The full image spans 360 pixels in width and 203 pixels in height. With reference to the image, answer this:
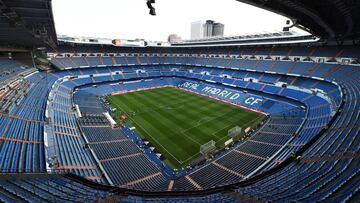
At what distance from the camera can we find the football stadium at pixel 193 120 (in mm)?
11312

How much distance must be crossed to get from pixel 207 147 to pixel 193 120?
8.75 meters

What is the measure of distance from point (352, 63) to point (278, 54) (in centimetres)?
1454

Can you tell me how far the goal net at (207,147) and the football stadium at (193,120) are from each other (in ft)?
0.43

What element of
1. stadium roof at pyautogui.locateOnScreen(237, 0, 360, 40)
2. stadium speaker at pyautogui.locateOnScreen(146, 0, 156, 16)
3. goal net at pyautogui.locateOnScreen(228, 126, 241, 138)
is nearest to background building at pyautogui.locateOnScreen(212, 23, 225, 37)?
goal net at pyautogui.locateOnScreen(228, 126, 241, 138)

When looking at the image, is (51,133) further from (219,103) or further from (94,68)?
(94,68)

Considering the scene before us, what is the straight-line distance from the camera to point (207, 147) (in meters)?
21.8

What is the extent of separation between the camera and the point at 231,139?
23.5 metres

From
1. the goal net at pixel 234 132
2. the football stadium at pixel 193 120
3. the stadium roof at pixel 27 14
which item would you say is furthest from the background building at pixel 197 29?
the stadium roof at pixel 27 14

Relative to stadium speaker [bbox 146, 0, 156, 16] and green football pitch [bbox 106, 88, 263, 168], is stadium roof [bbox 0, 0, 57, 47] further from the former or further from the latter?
green football pitch [bbox 106, 88, 263, 168]

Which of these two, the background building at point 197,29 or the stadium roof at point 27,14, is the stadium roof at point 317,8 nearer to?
the stadium roof at point 27,14

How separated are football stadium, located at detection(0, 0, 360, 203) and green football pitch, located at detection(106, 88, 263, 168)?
0.20 meters

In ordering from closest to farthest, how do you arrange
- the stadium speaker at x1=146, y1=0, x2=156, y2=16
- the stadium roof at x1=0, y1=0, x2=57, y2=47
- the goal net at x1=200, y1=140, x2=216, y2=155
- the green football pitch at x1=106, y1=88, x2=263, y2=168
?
the stadium speaker at x1=146, y1=0, x2=156, y2=16 → the stadium roof at x1=0, y1=0, x2=57, y2=47 → the goal net at x1=200, y1=140, x2=216, y2=155 → the green football pitch at x1=106, y1=88, x2=263, y2=168

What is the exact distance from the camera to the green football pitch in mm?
22703

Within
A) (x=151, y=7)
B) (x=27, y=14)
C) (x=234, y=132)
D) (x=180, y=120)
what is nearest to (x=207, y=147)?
(x=234, y=132)
